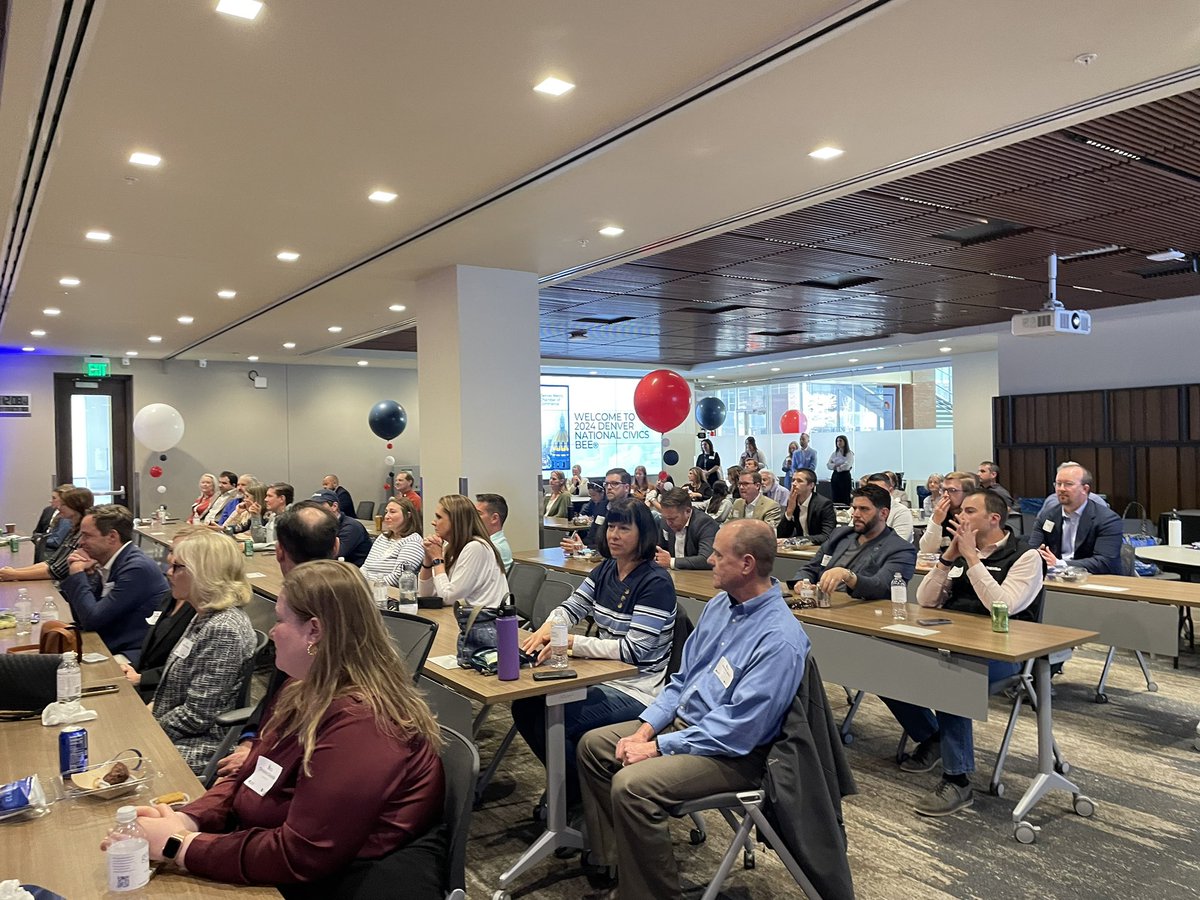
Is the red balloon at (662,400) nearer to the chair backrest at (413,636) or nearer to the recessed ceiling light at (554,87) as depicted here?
the recessed ceiling light at (554,87)

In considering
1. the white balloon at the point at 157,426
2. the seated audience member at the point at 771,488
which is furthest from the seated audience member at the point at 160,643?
the white balloon at the point at 157,426

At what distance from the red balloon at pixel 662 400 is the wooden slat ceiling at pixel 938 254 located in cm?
96

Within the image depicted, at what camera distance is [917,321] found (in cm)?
1182

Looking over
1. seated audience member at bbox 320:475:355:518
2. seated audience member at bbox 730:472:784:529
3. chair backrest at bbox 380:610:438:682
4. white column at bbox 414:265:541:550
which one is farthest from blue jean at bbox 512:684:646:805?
seated audience member at bbox 320:475:355:518

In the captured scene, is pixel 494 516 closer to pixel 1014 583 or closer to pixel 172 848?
pixel 1014 583

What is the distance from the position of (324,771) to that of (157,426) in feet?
40.0

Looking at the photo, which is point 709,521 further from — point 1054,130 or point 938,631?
point 1054,130

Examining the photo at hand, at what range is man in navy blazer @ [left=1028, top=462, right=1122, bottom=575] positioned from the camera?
5.63 meters

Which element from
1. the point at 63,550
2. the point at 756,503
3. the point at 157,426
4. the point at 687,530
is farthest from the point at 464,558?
the point at 157,426

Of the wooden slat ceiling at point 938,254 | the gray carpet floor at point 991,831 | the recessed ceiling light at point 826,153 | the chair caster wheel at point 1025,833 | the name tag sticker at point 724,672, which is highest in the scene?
the wooden slat ceiling at point 938,254

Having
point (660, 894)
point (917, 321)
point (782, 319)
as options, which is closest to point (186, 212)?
point (660, 894)

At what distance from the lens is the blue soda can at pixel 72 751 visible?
2141mm

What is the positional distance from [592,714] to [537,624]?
4.46 ft

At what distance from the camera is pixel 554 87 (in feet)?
12.2
